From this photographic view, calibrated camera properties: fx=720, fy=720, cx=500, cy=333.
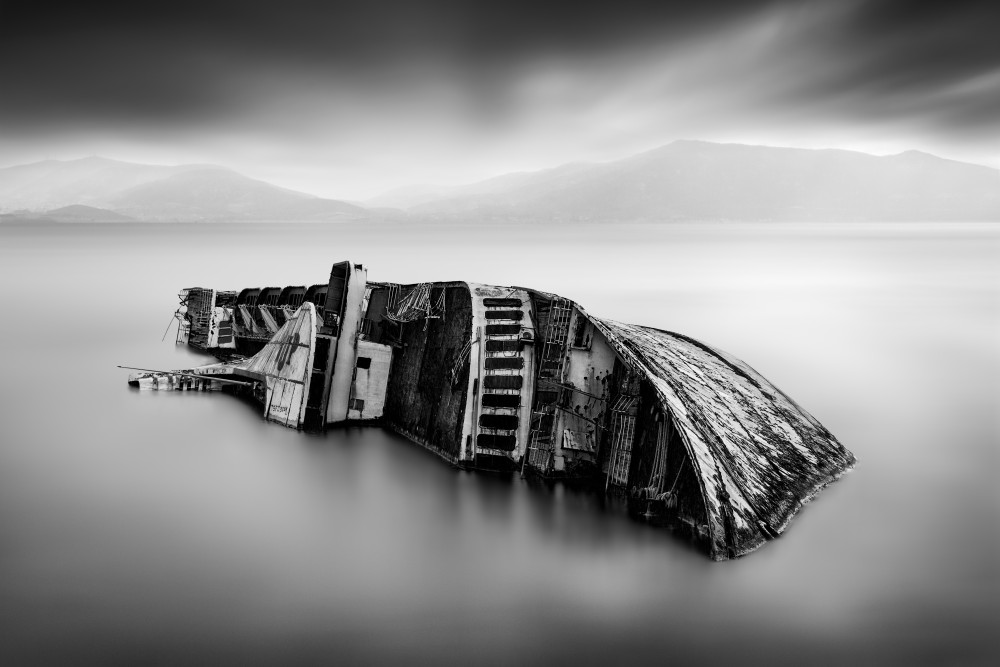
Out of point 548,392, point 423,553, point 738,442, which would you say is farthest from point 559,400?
point 423,553

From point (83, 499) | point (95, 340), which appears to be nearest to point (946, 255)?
point (95, 340)

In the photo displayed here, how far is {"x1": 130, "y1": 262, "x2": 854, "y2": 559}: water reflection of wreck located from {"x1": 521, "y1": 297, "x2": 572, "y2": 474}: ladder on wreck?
0.10 feet

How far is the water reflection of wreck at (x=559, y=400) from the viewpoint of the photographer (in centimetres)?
1652

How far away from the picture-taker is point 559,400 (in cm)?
1916

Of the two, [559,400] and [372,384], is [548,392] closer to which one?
[559,400]

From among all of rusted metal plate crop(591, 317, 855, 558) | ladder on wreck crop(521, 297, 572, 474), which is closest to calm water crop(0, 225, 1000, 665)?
rusted metal plate crop(591, 317, 855, 558)

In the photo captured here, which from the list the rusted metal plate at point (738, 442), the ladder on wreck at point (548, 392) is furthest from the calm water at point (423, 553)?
the ladder on wreck at point (548, 392)

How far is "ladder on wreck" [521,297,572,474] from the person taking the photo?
63.2ft

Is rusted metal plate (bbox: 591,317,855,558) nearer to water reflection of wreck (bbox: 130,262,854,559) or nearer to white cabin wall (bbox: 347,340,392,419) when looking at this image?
water reflection of wreck (bbox: 130,262,854,559)

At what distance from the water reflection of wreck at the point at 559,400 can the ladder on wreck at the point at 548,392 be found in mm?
32

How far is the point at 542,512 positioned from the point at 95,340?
1621 inches

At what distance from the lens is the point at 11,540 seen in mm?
17109

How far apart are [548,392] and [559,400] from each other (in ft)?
1.28

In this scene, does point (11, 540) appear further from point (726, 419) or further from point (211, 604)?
point (726, 419)
